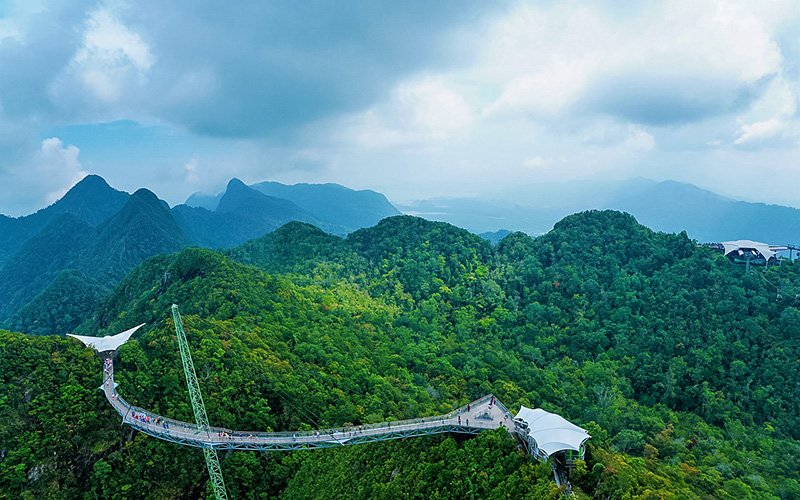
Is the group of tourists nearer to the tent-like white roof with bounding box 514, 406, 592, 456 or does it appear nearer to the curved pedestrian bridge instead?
the curved pedestrian bridge

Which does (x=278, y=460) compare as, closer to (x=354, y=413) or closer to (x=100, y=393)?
(x=354, y=413)

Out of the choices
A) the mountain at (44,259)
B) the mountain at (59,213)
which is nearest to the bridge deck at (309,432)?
the mountain at (44,259)

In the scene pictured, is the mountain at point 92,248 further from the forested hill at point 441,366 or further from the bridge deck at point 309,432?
the bridge deck at point 309,432

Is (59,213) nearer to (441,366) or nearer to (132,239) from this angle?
(132,239)

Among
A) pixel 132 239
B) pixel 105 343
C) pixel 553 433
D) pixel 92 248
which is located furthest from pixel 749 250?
pixel 92 248

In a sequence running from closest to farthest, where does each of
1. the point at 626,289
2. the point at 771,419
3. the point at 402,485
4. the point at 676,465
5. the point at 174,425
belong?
the point at 402,485
the point at 174,425
the point at 676,465
the point at 771,419
the point at 626,289

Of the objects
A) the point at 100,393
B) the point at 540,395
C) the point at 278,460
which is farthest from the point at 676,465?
the point at 100,393
